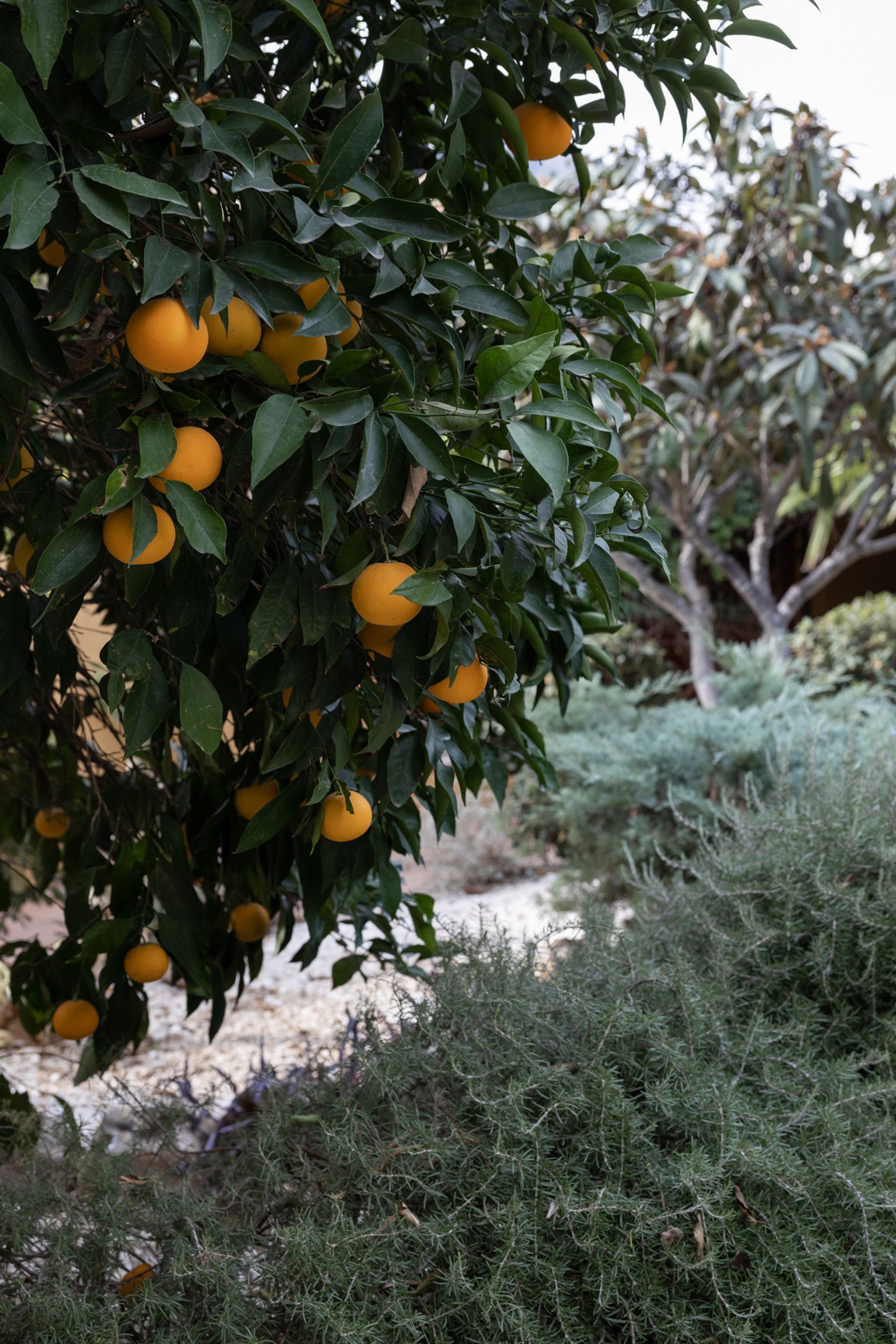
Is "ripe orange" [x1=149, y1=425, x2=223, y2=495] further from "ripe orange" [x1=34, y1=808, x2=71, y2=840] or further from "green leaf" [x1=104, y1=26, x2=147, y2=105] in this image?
"ripe orange" [x1=34, y1=808, x2=71, y2=840]

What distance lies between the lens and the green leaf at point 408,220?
77 centimetres

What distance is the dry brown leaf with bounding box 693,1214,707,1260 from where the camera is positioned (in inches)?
40.6

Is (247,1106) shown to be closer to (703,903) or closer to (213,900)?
(213,900)

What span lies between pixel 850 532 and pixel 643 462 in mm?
1062

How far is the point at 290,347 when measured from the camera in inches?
32.0

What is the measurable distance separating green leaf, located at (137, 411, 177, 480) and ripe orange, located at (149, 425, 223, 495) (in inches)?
0.5

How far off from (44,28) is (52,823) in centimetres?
117

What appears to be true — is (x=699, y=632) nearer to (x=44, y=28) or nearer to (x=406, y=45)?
(x=406, y=45)

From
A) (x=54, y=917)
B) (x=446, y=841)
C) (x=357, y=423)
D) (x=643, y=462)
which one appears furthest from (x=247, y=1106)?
(x=643, y=462)

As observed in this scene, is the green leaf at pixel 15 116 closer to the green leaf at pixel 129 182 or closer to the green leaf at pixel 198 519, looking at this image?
the green leaf at pixel 129 182

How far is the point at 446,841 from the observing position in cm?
527

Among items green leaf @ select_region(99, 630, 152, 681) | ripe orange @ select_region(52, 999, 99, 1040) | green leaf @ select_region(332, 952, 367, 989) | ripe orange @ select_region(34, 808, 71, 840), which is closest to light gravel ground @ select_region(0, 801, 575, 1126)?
green leaf @ select_region(332, 952, 367, 989)

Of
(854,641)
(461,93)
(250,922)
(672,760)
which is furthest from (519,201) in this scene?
(854,641)

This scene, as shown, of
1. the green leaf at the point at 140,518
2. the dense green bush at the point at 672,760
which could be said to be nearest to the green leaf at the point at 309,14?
the green leaf at the point at 140,518
